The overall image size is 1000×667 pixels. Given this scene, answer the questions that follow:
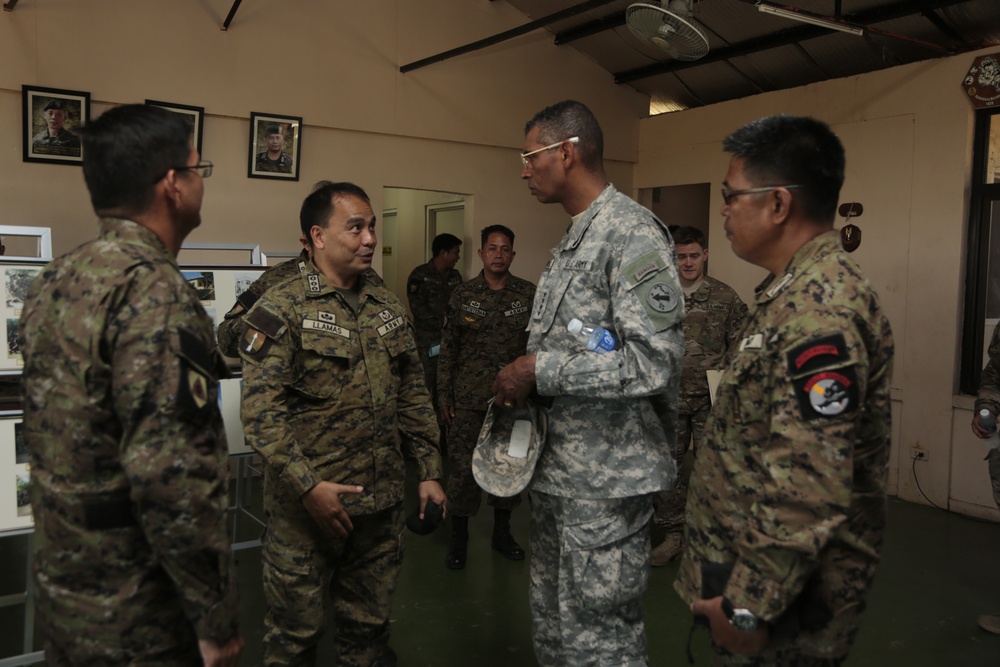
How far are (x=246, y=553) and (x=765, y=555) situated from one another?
3457 millimetres

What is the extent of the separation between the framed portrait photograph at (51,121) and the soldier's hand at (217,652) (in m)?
4.80

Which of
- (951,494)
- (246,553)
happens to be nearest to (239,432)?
(246,553)

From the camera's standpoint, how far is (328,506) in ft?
6.71

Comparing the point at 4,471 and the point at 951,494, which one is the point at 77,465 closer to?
the point at 4,471

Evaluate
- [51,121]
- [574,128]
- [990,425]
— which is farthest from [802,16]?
[51,121]

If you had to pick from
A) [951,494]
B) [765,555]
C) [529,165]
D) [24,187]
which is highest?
[24,187]

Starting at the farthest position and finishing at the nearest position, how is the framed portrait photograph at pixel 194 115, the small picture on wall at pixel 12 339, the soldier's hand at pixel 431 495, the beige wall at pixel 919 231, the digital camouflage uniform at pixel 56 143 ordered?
the framed portrait photograph at pixel 194 115
the digital camouflage uniform at pixel 56 143
the beige wall at pixel 919 231
the small picture on wall at pixel 12 339
the soldier's hand at pixel 431 495

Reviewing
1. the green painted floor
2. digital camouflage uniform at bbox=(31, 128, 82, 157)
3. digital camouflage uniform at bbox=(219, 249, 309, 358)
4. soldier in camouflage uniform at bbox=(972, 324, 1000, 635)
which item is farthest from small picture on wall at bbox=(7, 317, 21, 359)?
soldier in camouflage uniform at bbox=(972, 324, 1000, 635)

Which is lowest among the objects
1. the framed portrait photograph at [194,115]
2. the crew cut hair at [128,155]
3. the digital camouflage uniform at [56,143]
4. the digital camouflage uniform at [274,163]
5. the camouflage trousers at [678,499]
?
the camouflage trousers at [678,499]

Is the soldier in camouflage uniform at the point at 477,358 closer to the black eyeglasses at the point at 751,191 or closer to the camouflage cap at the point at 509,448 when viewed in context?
the camouflage cap at the point at 509,448

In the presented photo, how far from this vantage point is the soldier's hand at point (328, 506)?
2045 millimetres

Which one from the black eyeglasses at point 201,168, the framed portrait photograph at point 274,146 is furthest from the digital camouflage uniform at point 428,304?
the black eyeglasses at point 201,168

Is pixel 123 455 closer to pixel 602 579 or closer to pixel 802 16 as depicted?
pixel 602 579

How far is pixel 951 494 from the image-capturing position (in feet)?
16.7
